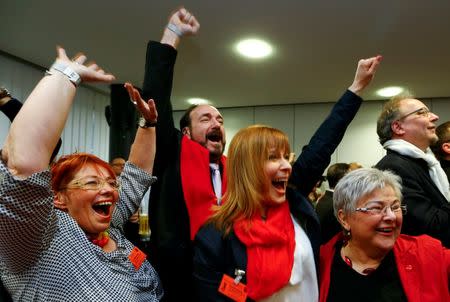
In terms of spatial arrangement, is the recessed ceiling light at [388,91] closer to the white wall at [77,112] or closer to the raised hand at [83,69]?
the white wall at [77,112]

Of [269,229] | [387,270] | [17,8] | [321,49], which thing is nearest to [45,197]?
[269,229]

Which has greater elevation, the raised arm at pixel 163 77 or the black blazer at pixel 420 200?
the raised arm at pixel 163 77

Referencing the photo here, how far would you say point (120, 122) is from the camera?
4.32 metres

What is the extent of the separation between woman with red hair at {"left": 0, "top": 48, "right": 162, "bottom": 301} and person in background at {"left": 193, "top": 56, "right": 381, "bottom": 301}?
0.25 metres

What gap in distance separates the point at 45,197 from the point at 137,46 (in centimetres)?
261

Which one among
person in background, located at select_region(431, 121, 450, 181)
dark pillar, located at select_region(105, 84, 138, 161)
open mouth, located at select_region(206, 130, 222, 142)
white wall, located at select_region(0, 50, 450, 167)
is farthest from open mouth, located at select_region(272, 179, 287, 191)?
white wall, located at select_region(0, 50, 450, 167)

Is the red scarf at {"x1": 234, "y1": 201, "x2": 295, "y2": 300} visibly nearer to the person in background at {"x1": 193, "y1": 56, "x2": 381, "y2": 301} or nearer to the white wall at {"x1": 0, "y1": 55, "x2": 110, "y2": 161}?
the person in background at {"x1": 193, "y1": 56, "x2": 381, "y2": 301}

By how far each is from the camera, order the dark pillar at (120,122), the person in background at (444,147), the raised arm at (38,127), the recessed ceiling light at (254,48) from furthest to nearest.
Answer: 1. the dark pillar at (120,122)
2. the recessed ceiling light at (254,48)
3. the person in background at (444,147)
4. the raised arm at (38,127)

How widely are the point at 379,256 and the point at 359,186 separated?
0.79 ft

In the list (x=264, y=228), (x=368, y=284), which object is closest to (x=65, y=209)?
(x=264, y=228)

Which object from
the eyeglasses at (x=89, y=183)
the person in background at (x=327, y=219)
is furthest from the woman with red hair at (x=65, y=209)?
the person in background at (x=327, y=219)

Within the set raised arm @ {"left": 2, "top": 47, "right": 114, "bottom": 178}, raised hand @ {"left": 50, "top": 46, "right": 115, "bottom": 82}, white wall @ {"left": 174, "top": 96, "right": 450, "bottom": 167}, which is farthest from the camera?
white wall @ {"left": 174, "top": 96, "right": 450, "bottom": 167}

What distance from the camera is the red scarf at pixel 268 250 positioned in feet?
3.96

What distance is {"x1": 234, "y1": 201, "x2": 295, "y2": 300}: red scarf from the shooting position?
121 centimetres
